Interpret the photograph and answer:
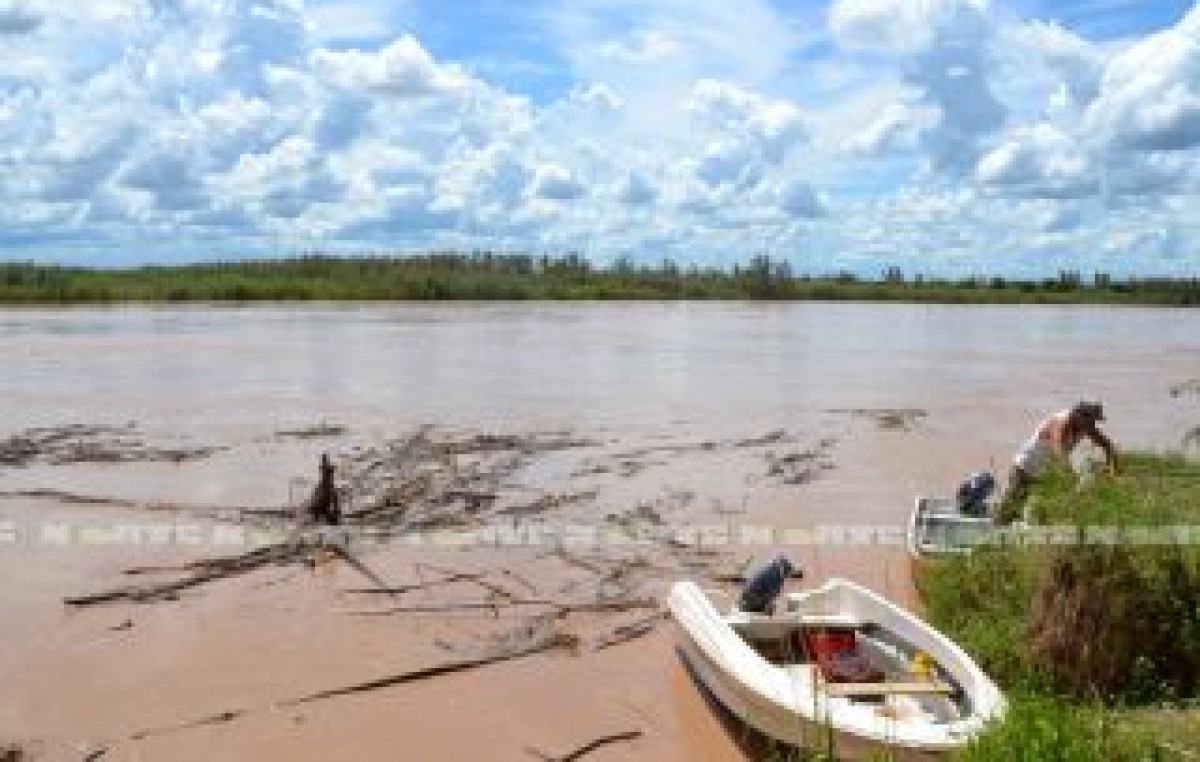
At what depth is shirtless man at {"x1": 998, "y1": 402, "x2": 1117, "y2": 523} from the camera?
529 inches

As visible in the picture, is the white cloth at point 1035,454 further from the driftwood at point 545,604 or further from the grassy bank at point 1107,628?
the driftwood at point 545,604

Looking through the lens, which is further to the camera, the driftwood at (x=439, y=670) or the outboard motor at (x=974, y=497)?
the outboard motor at (x=974, y=497)

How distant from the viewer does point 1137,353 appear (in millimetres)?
43156

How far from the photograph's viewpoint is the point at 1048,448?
13805mm

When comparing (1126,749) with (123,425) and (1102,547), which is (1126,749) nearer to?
(1102,547)

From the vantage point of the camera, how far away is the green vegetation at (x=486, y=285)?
73562 mm

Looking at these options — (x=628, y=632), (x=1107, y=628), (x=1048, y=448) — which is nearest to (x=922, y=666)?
(x=1107, y=628)

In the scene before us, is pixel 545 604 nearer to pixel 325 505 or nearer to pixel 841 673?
pixel 325 505

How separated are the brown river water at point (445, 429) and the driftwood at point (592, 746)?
0.22ft

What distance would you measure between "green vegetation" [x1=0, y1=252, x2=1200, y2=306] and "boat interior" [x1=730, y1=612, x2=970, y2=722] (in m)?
63.9

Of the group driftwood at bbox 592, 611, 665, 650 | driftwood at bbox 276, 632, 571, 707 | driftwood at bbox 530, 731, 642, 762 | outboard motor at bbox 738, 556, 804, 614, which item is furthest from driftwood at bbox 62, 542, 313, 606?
outboard motor at bbox 738, 556, 804, 614

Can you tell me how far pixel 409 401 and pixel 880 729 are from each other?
2042 centimetres

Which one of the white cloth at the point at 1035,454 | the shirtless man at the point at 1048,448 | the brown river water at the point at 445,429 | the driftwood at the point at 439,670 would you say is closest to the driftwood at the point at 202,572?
the brown river water at the point at 445,429

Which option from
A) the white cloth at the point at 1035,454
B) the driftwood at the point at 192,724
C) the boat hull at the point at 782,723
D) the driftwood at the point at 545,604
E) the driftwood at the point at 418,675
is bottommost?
the driftwood at the point at 192,724
